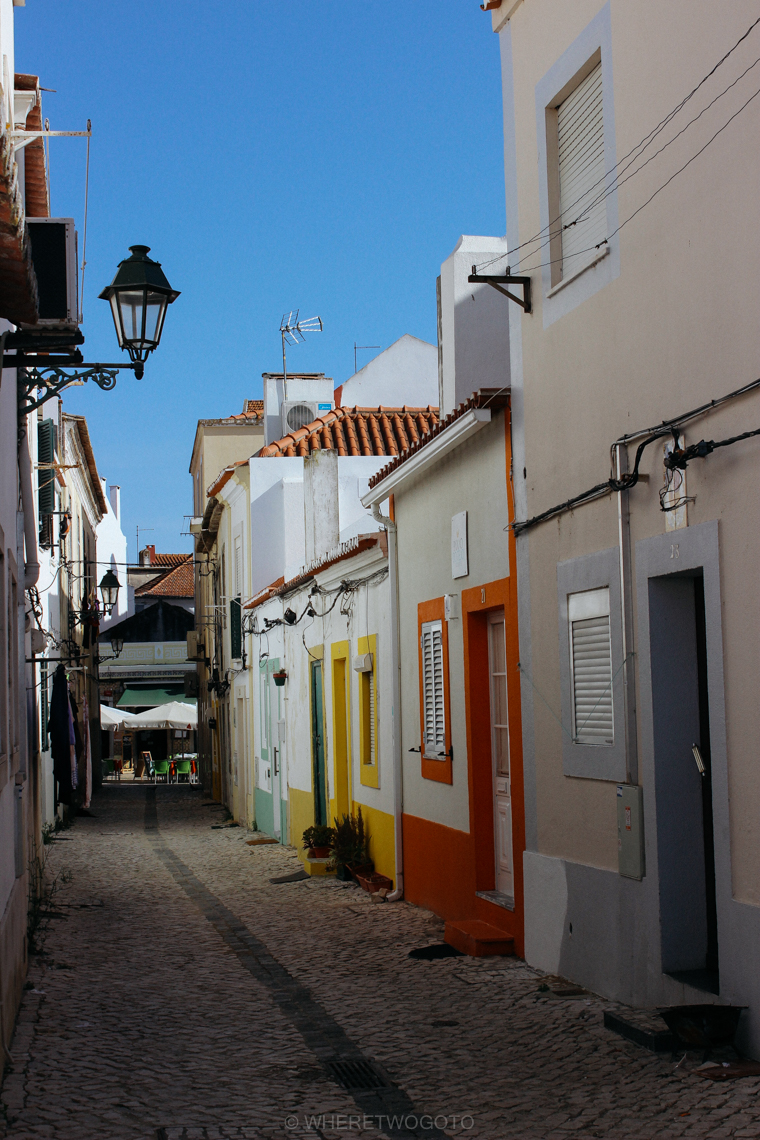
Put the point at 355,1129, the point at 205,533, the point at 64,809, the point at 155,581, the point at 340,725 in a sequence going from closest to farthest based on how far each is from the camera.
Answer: the point at 355,1129
the point at 340,725
the point at 64,809
the point at 205,533
the point at 155,581

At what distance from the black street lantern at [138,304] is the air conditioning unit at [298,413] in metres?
18.3

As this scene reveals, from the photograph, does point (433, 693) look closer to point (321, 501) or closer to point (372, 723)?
point (372, 723)

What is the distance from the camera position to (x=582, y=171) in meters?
8.27

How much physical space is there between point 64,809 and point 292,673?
824 cm

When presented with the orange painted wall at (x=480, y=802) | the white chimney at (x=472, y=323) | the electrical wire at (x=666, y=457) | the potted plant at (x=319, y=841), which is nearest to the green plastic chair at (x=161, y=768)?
the potted plant at (x=319, y=841)

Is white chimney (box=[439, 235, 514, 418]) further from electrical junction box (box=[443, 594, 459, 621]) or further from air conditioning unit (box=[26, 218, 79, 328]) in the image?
air conditioning unit (box=[26, 218, 79, 328])

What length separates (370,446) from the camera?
22.5m

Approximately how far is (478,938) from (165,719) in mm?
31538

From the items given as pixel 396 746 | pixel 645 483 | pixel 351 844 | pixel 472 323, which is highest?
pixel 472 323

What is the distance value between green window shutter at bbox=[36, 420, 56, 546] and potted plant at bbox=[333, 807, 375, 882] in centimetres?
664

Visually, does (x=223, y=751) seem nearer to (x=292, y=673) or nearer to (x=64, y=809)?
(x=64, y=809)

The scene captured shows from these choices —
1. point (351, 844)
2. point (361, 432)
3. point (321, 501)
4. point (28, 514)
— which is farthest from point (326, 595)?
point (361, 432)

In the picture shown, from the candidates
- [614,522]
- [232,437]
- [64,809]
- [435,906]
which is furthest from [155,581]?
[614,522]

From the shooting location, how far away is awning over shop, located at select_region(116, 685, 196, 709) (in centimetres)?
4650
